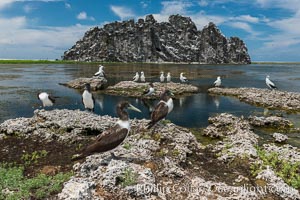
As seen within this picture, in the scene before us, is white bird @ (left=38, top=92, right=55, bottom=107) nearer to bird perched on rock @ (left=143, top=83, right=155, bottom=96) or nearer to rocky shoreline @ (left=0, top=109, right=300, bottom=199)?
rocky shoreline @ (left=0, top=109, right=300, bottom=199)

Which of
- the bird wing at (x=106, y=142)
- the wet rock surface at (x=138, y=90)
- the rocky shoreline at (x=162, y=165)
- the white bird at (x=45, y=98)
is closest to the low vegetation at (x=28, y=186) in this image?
the rocky shoreline at (x=162, y=165)

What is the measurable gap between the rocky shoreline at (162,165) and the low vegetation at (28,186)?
1.48ft

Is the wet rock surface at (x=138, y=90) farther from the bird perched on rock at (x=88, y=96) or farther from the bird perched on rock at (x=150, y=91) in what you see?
the bird perched on rock at (x=88, y=96)

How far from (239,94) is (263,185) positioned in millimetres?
31853

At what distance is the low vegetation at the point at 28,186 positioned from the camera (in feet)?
30.2

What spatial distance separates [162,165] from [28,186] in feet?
16.3

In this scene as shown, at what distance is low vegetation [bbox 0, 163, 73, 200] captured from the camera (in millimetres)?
9195

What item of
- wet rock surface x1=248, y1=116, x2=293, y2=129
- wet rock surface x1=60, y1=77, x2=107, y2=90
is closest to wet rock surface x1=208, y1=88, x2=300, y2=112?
wet rock surface x1=248, y1=116, x2=293, y2=129

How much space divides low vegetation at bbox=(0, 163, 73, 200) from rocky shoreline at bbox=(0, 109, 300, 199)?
0.45m

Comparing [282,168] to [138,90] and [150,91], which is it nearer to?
[150,91]

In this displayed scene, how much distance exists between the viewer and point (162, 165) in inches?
457

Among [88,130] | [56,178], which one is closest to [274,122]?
[88,130]

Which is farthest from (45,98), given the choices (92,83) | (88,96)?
(92,83)

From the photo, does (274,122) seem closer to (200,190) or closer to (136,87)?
(200,190)
